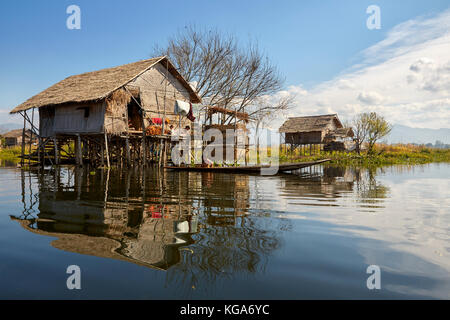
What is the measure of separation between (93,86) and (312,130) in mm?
22123

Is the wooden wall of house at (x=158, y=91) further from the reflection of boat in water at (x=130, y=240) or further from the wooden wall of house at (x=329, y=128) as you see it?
the wooden wall of house at (x=329, y=128)

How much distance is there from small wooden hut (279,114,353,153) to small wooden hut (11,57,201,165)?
16.3m

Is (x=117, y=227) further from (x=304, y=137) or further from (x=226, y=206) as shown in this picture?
(x=304, y=137)

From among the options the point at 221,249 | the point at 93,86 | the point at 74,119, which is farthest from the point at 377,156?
the point at 221,249

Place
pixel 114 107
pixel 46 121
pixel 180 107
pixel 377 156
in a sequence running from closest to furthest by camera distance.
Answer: pixel 180 107 → pixel 114 107 → pixel 46 121 → pixel 377 156

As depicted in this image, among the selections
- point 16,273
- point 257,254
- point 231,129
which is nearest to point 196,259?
point 257,254

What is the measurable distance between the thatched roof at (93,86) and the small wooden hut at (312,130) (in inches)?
622

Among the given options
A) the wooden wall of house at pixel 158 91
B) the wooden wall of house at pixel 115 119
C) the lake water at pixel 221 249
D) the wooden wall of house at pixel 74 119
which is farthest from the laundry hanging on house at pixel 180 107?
the lake water at pixel 221 249

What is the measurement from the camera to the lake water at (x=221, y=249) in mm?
2621

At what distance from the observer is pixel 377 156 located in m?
31.5

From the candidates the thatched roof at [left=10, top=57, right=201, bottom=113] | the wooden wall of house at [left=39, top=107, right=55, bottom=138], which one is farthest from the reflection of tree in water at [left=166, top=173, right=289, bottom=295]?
the wooden wall of house at [left=39, top=107, right=55, bottom=138]

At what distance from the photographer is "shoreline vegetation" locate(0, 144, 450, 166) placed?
28.1 m

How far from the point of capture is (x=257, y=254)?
11.1 ft

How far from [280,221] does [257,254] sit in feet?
5.15
